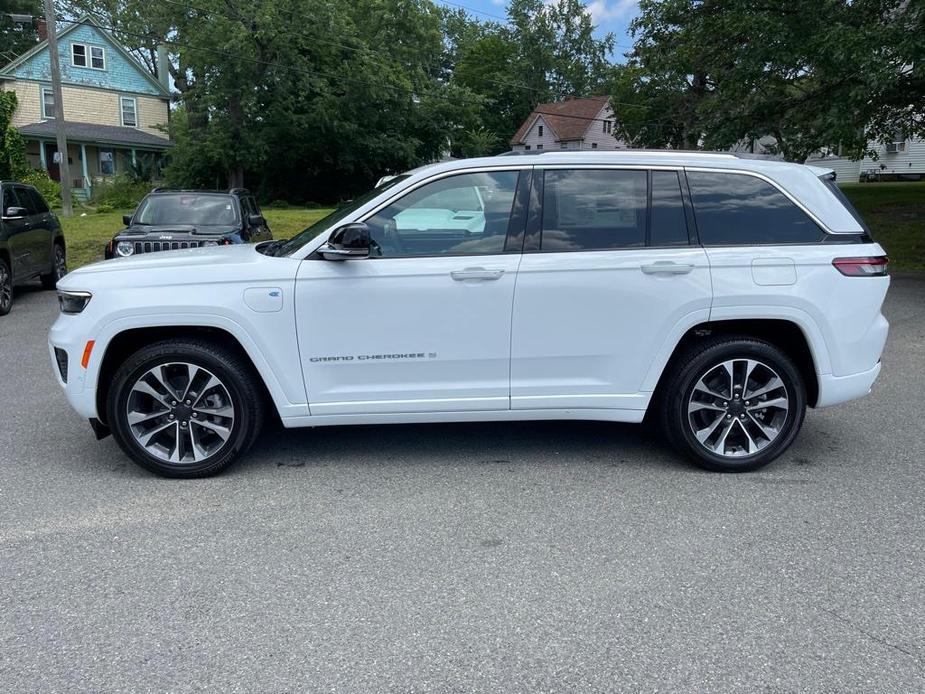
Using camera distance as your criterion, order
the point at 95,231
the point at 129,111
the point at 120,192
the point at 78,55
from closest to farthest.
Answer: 1. the point at 95,231
2. the point at 120,192
3. the point at 78,55
4. the point at 129,111

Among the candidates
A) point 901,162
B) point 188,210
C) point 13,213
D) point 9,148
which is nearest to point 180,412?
point 188,210

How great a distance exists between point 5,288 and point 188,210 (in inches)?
108

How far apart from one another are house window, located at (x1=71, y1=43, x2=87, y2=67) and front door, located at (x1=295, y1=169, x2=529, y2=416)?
4020 cm

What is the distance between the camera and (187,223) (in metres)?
11.5

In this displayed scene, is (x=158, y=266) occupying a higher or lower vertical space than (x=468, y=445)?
higher

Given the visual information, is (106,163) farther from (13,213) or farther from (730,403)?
(730,403)

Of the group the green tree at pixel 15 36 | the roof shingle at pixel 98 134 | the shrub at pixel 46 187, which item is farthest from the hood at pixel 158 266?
the green tree at pixel 15 36

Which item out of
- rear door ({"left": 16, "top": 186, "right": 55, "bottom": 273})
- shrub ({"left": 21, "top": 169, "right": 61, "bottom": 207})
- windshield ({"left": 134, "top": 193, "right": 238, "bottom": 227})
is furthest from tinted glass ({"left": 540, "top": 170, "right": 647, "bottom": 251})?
shrub ({"left": 21, "top": 169, "right": 61, "bottom": 207})

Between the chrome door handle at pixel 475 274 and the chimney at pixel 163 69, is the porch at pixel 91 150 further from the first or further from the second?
the chrome door handle at pixel 475 274

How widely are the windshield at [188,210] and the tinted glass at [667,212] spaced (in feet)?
27.0

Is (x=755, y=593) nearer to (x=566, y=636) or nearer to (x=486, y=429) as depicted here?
(x=566, y=636)

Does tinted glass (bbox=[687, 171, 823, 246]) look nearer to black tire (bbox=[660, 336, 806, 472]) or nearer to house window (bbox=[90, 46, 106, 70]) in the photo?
black tire (bbox=[660, 336, 806, 472])

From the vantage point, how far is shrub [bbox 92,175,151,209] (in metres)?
32.1

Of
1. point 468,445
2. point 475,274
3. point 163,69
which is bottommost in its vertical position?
point 468,445
